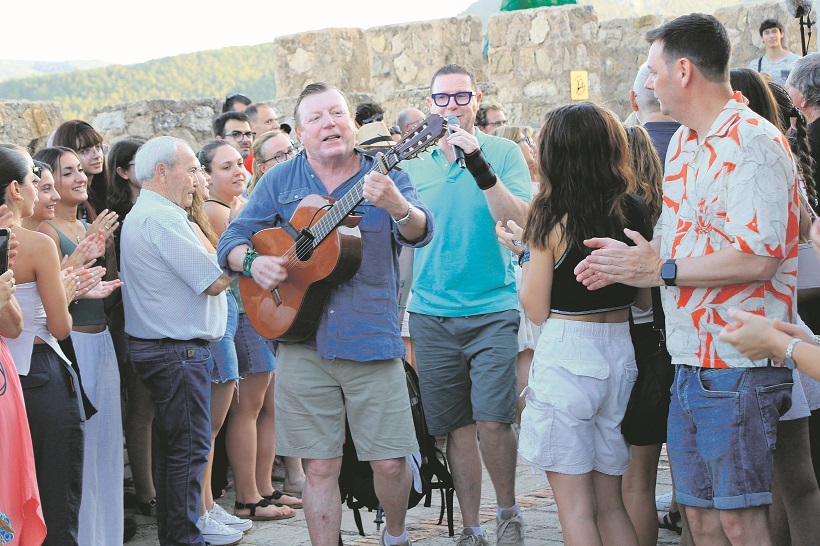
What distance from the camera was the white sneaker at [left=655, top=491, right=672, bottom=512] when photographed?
16.5 feet

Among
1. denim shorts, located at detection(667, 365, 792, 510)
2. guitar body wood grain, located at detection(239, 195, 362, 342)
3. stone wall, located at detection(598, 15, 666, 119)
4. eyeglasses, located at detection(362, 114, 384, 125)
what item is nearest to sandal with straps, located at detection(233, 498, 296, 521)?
guitar body wood grain, located at detection(239, 195, 362, 342)

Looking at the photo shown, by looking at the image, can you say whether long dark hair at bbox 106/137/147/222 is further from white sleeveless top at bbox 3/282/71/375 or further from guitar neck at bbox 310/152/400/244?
guitar neck at bbox 310/152/400/244

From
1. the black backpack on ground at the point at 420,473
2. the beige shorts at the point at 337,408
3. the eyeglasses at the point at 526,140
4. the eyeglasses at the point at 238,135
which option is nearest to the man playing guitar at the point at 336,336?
the beige shorts at the point at 337,408

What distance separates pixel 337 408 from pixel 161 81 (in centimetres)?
843

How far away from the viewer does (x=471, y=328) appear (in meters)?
4.79

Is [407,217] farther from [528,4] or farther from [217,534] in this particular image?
[528,4]

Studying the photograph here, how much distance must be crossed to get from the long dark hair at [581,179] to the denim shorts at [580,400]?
1.11 ft

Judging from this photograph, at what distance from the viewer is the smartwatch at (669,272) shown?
122 inches

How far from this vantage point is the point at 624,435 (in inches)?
142

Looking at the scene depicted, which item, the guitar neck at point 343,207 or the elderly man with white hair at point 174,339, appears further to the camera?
the elderly man with white hair at point 174,339

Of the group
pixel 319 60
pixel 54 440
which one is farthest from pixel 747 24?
pixel 54 440

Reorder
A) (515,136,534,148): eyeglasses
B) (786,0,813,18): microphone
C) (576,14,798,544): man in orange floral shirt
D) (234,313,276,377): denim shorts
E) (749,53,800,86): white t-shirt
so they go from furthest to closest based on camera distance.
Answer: (786,0,813,18): microphone, (749,53,800,86): white t-shirt, (515,136,534,148): eyeglasses, (234,313,276,377): denim shorts, (576,14,798,544): man in orange floral shirt

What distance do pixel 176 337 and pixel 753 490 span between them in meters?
2.83

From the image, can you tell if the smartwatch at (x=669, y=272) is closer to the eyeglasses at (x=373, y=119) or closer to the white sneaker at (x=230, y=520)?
the white sneaker at (x=230, y=520)
